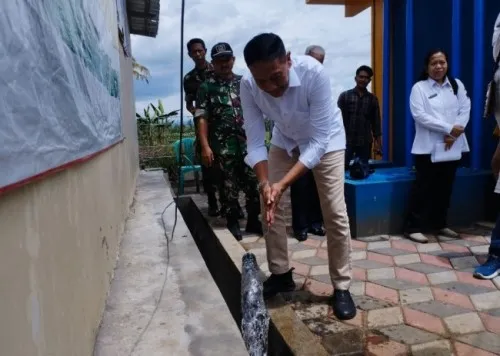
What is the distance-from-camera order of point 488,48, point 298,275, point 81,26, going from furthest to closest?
point 488,48
point 298,275
point 81,26

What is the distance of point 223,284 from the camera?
3.79 m

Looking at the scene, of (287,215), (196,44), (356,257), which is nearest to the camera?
(356,257)

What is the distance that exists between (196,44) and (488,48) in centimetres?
281

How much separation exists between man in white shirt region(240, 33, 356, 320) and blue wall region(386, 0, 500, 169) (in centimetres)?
242

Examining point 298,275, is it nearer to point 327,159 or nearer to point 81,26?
point 327,159

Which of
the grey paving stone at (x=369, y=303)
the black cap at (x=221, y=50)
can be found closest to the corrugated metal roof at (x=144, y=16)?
the black cap at (x=221, y=50)

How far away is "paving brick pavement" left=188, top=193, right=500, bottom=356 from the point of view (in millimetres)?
2250

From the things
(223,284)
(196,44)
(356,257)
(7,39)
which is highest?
(196,44)

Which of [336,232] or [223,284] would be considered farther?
[223,284]

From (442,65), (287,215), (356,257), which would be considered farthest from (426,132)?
(287,215)

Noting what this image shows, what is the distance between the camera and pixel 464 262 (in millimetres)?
3312

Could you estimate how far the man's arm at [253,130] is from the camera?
2590 mm

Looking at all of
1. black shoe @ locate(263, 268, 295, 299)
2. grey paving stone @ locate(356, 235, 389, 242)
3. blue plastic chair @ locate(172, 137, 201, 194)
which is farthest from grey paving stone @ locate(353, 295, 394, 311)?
blue plastic chair @ locate(172, 137, 201, 194)

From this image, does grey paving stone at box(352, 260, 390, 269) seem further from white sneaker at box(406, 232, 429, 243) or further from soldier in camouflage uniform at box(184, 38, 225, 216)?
soldier in camouflage uniform at box(184, 38, 225, 216)
